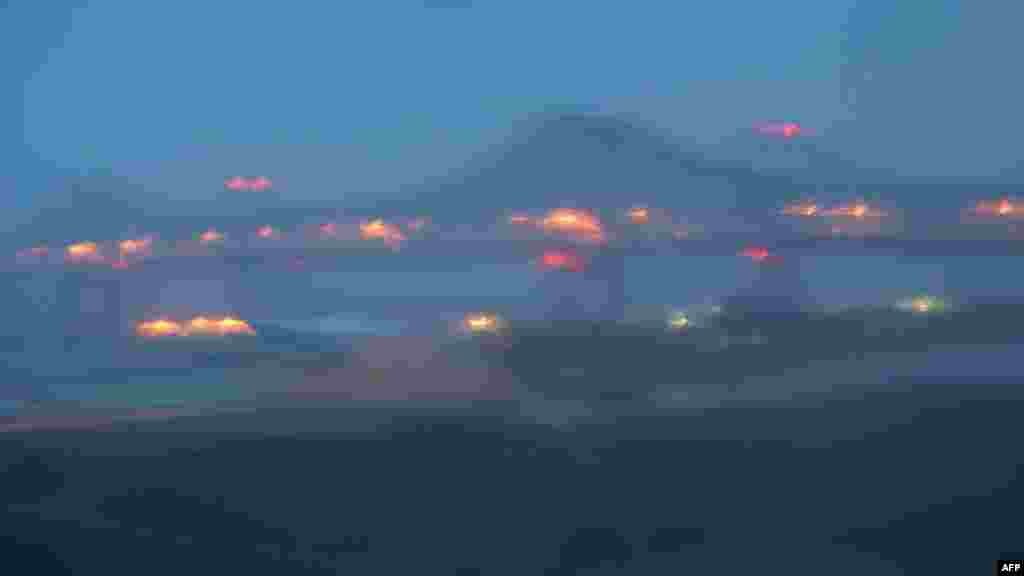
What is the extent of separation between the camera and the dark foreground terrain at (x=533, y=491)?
4543mm

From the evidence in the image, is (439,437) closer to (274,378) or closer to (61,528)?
(274,378)

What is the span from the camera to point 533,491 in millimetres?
4965

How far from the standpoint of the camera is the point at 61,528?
479 centimetres

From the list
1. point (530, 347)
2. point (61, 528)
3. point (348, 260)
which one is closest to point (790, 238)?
point (530, 347)

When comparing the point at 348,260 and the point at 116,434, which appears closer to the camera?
the point at 116,434

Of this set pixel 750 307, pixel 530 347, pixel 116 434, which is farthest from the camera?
pixel 750 307

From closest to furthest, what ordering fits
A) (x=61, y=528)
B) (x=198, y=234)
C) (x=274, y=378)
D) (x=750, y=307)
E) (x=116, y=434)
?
(x=61, y=528), (x=116, y=434), (x=274, y=378), (x=750, y=307), (x=198, y=234)

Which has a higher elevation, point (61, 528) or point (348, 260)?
point (348, 260)

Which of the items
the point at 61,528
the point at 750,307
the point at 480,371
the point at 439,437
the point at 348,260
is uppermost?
the point at 348,260

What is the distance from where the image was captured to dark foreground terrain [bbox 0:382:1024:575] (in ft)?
14.9

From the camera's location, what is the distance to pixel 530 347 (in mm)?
6770

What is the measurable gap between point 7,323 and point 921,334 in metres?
6.61


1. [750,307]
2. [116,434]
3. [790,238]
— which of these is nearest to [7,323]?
[116,434]

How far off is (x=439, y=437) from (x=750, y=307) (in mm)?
3113
